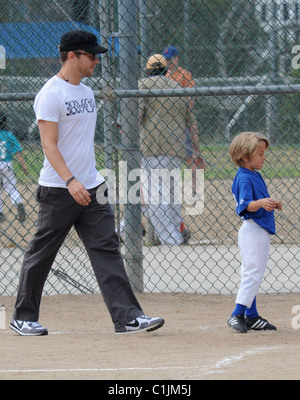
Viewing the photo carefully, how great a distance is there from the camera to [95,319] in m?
6.39

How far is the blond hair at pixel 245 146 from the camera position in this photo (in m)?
5.59

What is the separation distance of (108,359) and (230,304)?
213 centimetres

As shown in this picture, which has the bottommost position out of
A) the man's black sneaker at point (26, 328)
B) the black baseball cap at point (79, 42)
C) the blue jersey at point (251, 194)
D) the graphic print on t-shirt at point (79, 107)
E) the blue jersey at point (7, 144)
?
the man's black sneaker at point (26, 328)

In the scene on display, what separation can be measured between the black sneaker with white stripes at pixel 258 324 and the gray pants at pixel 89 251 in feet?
2.48

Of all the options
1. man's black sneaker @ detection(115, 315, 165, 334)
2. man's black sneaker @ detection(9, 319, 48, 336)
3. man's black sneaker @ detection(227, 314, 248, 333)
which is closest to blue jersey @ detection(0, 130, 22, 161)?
man's black sneaker @ detection(9, 319, 48, 336)

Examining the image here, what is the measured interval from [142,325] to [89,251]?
59 centimetres

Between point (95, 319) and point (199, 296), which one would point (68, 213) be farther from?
point (199, 296)

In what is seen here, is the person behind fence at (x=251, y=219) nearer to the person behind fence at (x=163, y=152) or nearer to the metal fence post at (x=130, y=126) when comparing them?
the metal fence post at (x=130, y=126)

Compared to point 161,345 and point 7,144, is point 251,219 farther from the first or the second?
point 7,144

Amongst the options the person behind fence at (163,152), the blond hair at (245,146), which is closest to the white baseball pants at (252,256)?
the blond hair at (245,146)

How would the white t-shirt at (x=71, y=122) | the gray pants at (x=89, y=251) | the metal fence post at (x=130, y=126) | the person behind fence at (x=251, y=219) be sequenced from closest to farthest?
the white t-shirt at (x=71, y=122)
the gray pants at (x=89, y=251)
the person behind fence at (x=251, y=219)
the metal fence post at (x=130, y=126)

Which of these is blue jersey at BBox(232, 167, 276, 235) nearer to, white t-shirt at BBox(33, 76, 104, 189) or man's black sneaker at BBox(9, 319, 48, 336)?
white t-shirt at BBox(33, 76, 104, 189)

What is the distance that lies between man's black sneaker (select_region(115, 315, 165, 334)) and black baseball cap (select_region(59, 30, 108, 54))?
68.1 inches
